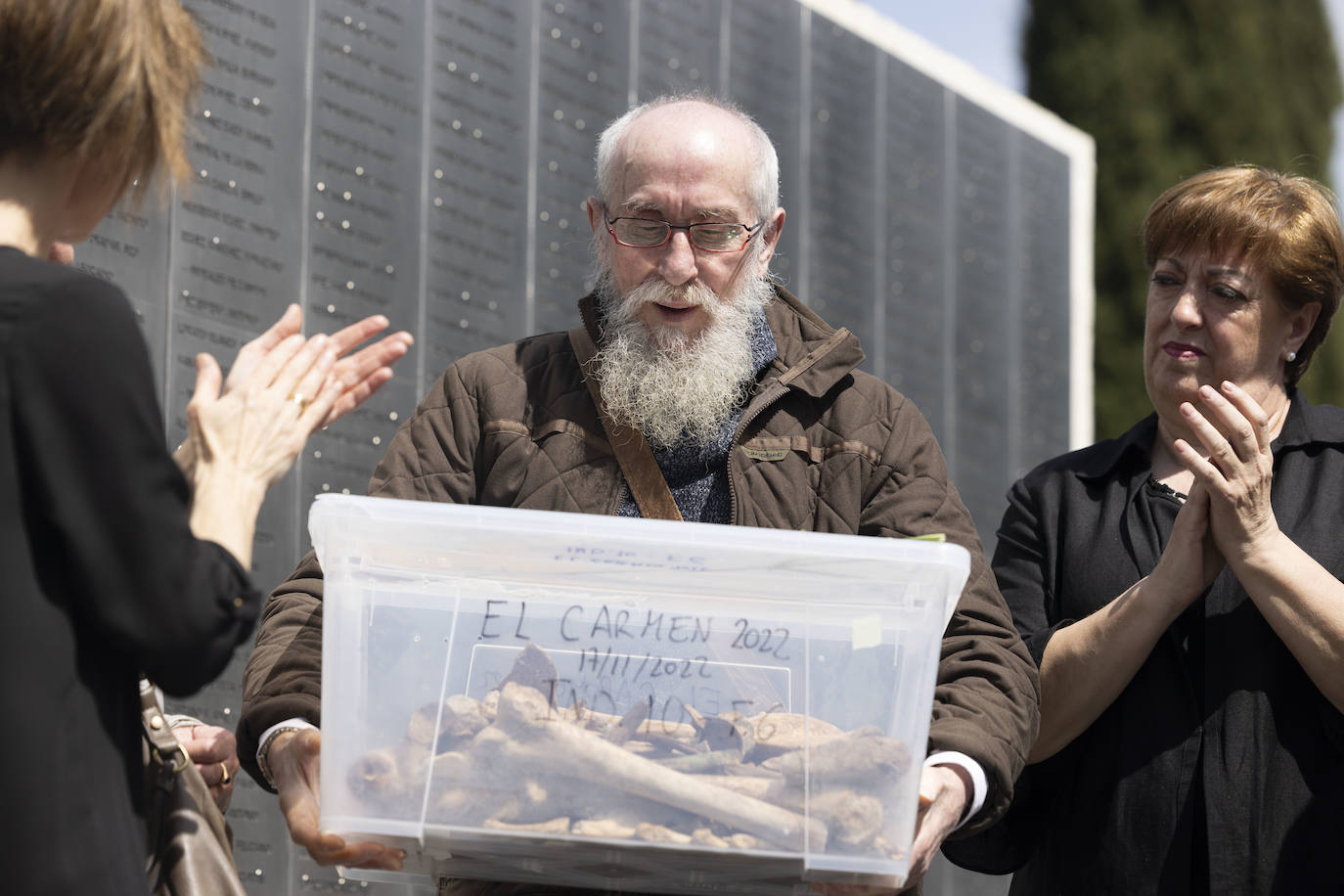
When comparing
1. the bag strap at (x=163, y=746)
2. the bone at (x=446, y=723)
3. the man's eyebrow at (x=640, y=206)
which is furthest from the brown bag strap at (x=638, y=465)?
the bag strap at (x=163, y=746)

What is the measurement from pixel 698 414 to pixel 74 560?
4.54 feet

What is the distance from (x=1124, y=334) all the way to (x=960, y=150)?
6.45m

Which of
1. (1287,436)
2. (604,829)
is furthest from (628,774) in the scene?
(1287,436)

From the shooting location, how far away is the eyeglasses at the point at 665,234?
3.02 meters

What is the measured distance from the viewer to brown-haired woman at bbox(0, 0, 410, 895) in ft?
5.77

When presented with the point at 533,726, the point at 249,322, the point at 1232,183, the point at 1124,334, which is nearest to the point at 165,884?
the point at 533,726

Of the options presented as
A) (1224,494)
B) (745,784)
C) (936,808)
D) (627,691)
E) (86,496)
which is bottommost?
(936,808)

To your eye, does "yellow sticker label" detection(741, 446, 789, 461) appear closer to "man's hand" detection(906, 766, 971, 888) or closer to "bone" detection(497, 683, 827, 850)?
"man's hand" detection(906, 766, 971, 888)

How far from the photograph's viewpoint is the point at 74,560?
177cm

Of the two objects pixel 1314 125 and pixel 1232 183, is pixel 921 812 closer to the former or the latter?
pixel 1232 183

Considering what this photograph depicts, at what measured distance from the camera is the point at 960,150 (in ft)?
28.1

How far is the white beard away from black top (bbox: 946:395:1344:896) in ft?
2.72

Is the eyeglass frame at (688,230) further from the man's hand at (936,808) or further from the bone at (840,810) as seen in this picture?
the bone at (840,810)

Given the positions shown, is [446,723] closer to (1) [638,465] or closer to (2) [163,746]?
(2) [163,746]
